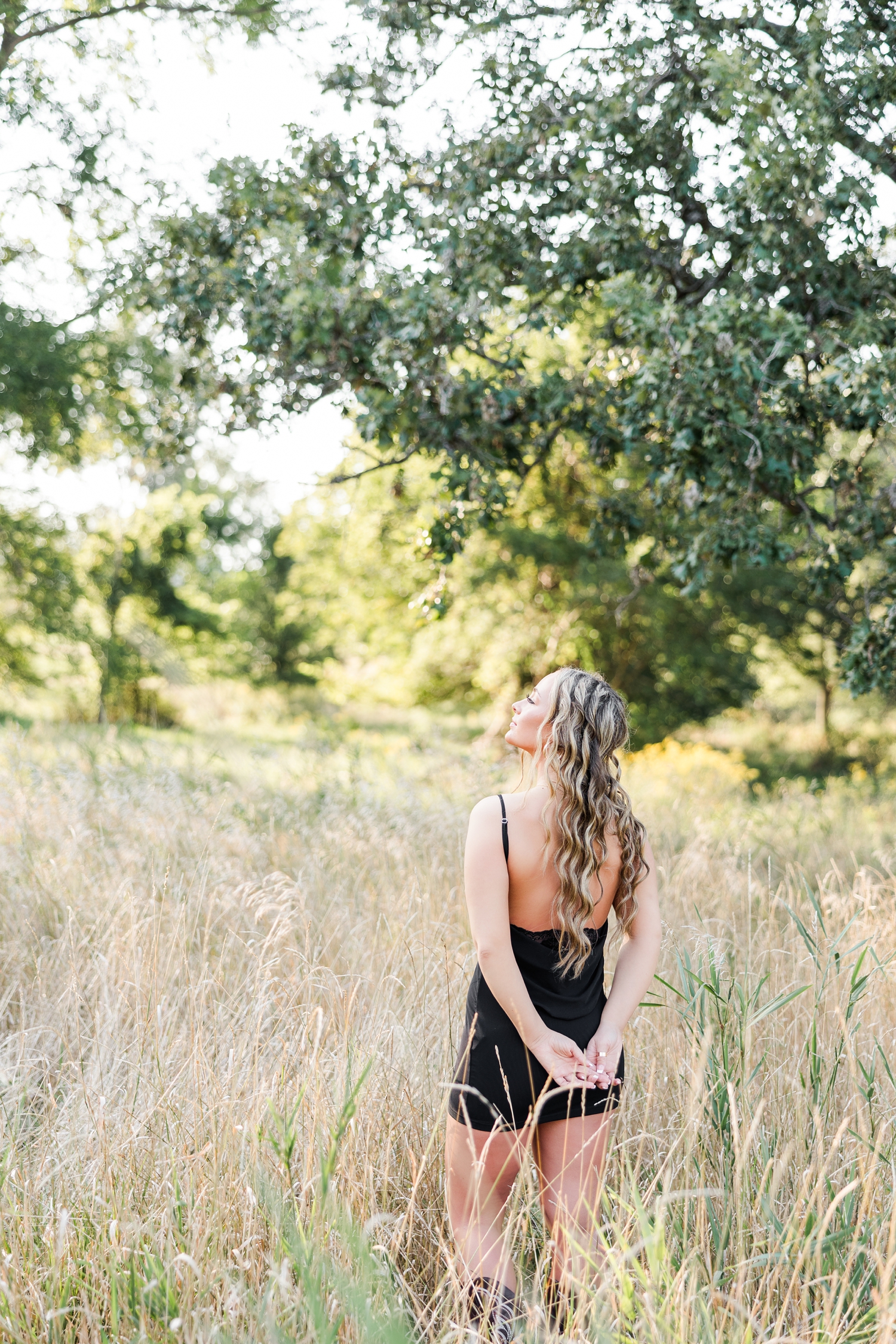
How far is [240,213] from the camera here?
20.2 ft

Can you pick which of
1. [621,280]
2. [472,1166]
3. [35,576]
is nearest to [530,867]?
[472,1166]

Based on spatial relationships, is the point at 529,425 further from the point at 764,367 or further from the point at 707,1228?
the point at 707,1228

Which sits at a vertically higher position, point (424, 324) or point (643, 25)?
point (643, 25)

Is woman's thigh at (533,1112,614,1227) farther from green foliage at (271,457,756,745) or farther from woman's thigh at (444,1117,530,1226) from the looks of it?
green foliage at (271,457,756,745)

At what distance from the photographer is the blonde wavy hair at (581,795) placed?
218 centimetres

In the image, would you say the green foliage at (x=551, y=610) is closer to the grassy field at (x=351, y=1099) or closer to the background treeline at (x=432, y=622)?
the background treeline at (x=432, y=622)

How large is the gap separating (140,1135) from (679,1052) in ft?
5.49

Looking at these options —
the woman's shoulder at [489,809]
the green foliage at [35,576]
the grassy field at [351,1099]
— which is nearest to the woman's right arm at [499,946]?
the woman's shoulder at [489,809]

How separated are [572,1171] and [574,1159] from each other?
0.04 meters

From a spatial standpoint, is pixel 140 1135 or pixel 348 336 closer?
pixel 140 1135

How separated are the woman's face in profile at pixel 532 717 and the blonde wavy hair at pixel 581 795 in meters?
0.03

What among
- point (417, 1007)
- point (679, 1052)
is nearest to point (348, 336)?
point (417, 1007)

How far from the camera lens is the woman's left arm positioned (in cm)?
222

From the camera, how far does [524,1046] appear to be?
Result: 2213 millimetres
